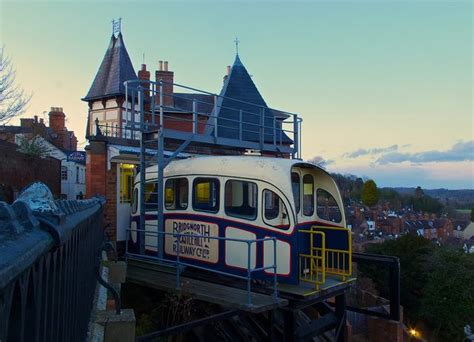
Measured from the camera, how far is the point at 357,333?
16406mm

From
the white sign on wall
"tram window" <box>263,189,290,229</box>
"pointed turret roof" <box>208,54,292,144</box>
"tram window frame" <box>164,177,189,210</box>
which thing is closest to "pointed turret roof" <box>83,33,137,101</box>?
"pointed turret roof" <box>208,54,292,144</box>

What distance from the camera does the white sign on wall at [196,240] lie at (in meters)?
9.21

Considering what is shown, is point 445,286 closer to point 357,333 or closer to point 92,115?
point 357,333

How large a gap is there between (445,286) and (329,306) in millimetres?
12930

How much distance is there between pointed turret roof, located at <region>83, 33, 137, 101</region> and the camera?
77.3 ft

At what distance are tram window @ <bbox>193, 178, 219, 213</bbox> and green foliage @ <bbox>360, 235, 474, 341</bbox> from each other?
16263 millimetres

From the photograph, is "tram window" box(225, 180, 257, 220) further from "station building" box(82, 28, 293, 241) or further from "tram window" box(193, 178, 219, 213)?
"station building" box(82, 28, 293, 241)

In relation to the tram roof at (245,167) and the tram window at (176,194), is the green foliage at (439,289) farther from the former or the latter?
the tram window at (176,194)

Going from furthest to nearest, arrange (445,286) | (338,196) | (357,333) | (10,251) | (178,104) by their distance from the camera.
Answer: (178,104), (445,286), (357,333), (338,196), (10,251)

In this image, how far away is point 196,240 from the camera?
9.66 metres

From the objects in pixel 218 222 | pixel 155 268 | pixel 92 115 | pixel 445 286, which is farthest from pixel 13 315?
pixel 92 115

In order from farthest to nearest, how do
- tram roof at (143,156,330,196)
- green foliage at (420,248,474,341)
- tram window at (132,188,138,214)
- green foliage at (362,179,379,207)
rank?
green foliage at (362,179,379,207) → green foliage at (420,248,474,341) → tram window at (132,188,138,214) → tram roof at (143,156,330,196)

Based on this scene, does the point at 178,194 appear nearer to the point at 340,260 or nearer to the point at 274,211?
the point at 274,211

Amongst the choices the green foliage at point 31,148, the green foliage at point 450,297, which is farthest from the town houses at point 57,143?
the green foliage at point 450,297
